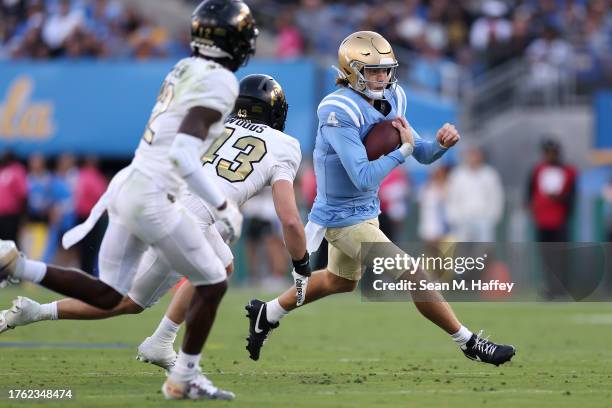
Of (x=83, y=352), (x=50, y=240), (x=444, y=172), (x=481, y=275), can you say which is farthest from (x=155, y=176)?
Result: (x=50, y=240)

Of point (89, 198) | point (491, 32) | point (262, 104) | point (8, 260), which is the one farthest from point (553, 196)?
point (8, 260)

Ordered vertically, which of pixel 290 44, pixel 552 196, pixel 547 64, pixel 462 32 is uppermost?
pixel 462 32

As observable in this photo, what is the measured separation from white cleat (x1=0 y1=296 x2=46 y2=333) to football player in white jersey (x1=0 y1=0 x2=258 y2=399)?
0.73 metres

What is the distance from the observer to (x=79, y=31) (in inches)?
743

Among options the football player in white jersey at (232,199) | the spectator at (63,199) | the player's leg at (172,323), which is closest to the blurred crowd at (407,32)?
the spectator at (63,199)

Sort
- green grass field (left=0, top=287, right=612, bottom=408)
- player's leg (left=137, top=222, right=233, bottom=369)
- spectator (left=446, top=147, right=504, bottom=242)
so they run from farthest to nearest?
spectator (left=446, top=147, right=504, bottom=242) → player's leg (left=137, top=222, right=233, bottom=369) → green grass field (left=0, top=287, right=612, bottom=408)

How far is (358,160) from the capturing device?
7.11 meters

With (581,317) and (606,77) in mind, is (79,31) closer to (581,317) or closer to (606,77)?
(606,77)

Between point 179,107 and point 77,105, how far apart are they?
39.3 feet

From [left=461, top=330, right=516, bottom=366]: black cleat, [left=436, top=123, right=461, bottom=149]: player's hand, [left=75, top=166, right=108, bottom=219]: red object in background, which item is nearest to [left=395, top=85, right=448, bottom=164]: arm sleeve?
[left=436, top=123, right=461, bottom=149]: player's hand

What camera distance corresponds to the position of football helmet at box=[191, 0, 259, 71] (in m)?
6.07

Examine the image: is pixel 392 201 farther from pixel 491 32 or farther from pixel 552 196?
pixel 491 32

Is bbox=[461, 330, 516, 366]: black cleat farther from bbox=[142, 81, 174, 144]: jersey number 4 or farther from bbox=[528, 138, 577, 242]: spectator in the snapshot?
bbox=[528, 138, 577, 242]: spectator

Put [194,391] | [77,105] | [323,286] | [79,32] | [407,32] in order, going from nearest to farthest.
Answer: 1. [194,391]
2. [323,286]
3. [77,105]
4. [79,32]
5. [407,32]
